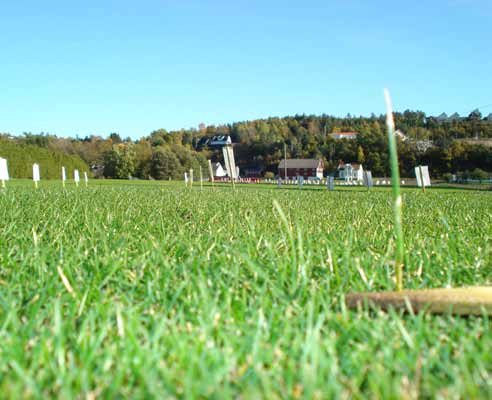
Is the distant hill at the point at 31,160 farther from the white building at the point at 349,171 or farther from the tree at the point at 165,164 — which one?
the white building at the point at 349,171

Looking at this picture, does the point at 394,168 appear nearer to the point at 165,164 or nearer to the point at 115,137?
the point at 165,164

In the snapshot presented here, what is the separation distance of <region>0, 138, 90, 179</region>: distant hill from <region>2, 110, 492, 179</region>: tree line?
8.99ft

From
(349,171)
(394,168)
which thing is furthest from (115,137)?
(394,168)

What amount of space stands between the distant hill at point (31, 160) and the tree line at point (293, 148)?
8.99 feet

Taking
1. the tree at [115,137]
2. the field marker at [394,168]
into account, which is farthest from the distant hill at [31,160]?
the tree at [115,137]

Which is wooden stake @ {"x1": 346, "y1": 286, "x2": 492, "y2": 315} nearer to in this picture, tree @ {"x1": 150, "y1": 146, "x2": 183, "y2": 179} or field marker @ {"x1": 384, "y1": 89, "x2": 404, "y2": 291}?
field marker @ {"x1": 384, "y1": 89, "x2": 404, "y2": 291}

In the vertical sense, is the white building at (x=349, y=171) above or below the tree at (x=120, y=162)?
below

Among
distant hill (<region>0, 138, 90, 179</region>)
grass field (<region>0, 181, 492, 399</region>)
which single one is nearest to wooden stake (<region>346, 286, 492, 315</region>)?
grass field (<region>0, 181, 492, 399</region>)

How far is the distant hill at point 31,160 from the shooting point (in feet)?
198

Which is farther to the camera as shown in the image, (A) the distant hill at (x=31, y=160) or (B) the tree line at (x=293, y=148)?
(B) the tree line at (x=293, y=148)

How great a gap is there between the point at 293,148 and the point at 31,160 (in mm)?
112272

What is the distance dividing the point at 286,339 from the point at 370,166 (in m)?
127

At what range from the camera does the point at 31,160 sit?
6350cm

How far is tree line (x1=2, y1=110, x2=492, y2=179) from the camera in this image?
350 feet
